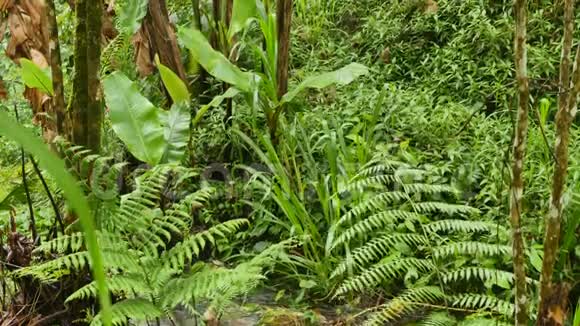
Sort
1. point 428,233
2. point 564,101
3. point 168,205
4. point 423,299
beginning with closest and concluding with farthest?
point 564,101
point 423,299
point 428,233
point 168,205

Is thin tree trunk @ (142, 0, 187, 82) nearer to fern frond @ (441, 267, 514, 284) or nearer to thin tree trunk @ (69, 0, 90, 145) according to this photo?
thin tree trunk @ (69, 0, 90, 145)

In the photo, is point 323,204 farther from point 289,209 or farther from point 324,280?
point 324,280

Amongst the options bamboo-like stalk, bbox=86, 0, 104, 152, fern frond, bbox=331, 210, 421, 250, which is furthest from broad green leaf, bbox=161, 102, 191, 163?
fern frond, bbox=331, 210, 421, 250

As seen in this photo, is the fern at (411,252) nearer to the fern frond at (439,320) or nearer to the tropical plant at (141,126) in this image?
the fern frond at (439,320)

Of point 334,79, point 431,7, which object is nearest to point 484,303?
point 334,79

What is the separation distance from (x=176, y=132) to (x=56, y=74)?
29.3 inches

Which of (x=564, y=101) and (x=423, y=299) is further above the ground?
(x=564, y=101)

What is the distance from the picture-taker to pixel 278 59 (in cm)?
348

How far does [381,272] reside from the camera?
2400 millimetres

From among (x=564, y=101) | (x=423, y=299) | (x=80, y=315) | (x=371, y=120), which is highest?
(x=564, y=101)

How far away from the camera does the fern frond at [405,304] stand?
221cm

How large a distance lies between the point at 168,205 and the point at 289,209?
0.65 meters

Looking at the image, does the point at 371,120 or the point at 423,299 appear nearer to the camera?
the point at 423,299

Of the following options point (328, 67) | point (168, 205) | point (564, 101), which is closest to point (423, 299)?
point (564, 101)
